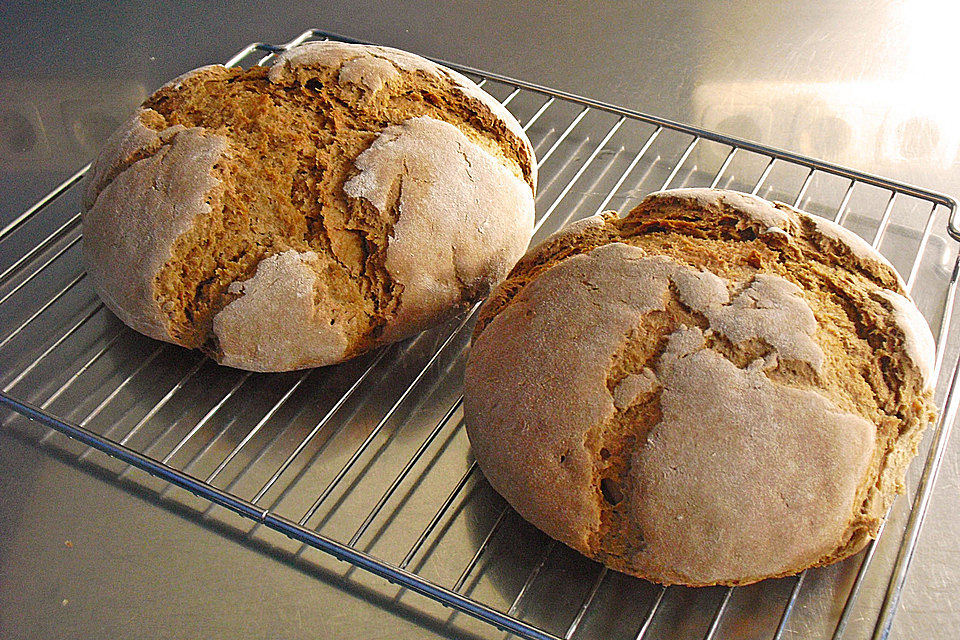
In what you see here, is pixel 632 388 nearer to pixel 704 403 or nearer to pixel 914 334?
pixel 704 403

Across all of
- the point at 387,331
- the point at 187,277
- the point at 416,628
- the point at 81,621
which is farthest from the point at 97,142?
the point at 416,628

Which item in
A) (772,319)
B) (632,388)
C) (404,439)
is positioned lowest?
(404,439)

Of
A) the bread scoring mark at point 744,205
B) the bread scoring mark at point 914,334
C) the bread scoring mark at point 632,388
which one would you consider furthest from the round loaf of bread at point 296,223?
the bread scoring mark at point 914,334

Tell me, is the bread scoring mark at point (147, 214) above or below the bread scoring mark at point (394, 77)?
below

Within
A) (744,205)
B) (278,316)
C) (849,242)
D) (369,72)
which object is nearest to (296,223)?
(278,316)

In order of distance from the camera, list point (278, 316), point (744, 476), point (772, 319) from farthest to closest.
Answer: point (278, 316) < point (772, 319) < point (744, 476)

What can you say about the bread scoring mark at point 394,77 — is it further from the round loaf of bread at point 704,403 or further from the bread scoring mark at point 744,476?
the bread scoring mark at point 744,476

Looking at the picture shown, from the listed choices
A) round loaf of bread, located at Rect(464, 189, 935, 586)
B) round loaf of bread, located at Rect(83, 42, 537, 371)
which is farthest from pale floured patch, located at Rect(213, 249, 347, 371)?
round loaf of bread, located at Rect(464, 189, 935, 586)
